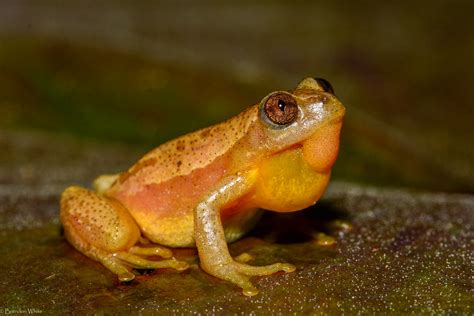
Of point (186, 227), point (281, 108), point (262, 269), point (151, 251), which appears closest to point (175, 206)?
point (186, 227)

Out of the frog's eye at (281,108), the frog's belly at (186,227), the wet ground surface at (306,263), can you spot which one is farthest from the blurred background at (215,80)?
the frog's eye at (281,108)

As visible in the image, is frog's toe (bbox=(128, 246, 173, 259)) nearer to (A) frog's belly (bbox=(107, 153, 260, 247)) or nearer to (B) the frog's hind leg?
(B) the frog's hind leg

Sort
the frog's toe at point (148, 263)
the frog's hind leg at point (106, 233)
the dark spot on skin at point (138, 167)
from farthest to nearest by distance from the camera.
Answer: the dark spot on skin at point (138, 167) → the frog's hind leg at point (106, 233) → the frog's toe at point (148, 263)

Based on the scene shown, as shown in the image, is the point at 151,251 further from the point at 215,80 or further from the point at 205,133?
the point at 215,80

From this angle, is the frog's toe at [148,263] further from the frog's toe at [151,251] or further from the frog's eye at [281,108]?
the frog's eye at [281,108]

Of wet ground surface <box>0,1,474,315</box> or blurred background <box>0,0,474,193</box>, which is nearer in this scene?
wet ground surface <box>0,1,474,315</box>

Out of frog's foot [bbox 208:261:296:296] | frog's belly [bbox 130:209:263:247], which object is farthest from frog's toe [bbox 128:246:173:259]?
frog's foot [bbox 208:261:296:296]

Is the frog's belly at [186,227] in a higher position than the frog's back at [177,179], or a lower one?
lower
